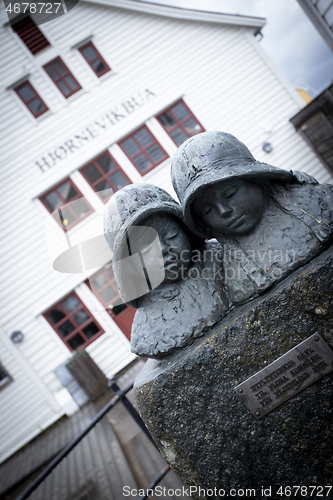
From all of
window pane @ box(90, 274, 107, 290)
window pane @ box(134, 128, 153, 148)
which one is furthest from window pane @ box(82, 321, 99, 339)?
window pane @ box(134, 128, 153, 148)

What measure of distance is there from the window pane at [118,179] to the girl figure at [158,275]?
4956 mm

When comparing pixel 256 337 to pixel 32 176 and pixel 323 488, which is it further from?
pixel 32 176

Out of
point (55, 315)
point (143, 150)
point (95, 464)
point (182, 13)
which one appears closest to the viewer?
point (95, 464)

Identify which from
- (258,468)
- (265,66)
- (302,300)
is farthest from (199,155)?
(265,66)

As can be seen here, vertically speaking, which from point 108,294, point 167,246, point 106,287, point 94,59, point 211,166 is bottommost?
point 108,294

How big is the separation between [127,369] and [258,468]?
5.17 metres

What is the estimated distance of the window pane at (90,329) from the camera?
21.5ft

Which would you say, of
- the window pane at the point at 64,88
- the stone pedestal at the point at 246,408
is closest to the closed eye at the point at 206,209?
the stone pedestal at the point at 246,408

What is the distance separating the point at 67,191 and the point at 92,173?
645 millimetres

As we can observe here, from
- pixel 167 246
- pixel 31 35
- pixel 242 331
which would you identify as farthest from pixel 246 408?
pixel 31 35

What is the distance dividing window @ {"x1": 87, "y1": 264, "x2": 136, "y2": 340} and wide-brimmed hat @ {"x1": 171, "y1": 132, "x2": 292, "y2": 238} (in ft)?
13.6

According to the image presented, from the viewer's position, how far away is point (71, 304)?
21.3 ft

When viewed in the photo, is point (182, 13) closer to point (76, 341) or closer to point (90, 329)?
point (90, 329)

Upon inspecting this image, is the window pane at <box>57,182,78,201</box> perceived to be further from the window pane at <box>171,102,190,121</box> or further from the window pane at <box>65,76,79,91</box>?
the window pane at <box>171,102,190,121</box>
